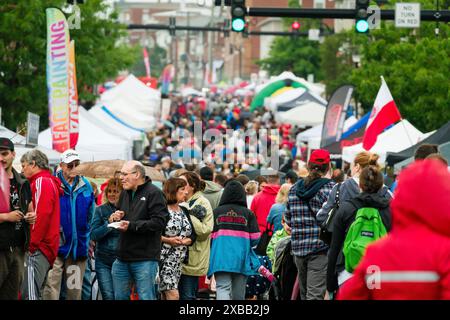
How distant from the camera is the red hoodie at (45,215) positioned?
1059 cm

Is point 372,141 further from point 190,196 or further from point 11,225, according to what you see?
point 11,225

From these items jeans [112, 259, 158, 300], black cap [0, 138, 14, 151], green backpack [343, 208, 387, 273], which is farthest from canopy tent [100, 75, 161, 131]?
green backpack [343, 208, 387, 273]

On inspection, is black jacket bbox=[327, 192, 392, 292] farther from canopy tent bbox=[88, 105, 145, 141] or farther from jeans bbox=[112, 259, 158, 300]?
canopy tent bbox=[88, 105, 145, 141]

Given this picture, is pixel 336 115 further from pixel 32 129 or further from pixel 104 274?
pixel 104 274

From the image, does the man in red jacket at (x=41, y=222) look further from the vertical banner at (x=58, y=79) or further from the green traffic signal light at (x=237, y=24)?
the green traffic signal light at (x=237, y=24)

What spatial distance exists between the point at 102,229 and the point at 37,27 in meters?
19.0

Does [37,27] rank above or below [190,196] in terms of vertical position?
above

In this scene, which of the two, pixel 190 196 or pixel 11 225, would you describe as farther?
pixel 190 196

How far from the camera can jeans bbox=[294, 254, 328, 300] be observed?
10.8 metres

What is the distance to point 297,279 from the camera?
11.5 meters

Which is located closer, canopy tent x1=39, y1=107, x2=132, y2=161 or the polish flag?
the polish flag

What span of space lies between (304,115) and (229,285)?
30156 mm

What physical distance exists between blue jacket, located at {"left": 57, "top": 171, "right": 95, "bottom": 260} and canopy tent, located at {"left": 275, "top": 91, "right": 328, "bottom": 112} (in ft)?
103
